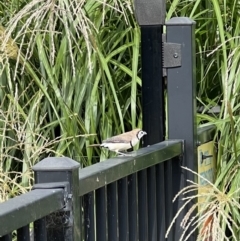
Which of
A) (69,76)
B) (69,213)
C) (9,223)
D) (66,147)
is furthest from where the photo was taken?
(69,76)

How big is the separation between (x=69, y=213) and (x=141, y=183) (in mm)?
704

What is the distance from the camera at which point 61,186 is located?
1.76 m

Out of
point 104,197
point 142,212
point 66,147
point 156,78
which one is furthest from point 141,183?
point 66,147

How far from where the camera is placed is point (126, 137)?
104 inches

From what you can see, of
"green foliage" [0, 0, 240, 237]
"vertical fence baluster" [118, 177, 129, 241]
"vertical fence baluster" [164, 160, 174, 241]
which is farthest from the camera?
"green foliage" [0, 0, 240, 237]

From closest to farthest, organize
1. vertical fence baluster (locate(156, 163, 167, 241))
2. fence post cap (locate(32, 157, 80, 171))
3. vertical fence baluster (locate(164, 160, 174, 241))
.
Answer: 1. fence post cap (locate(32, 157, 80, 171))
2. vertical fence baluster (locate(156, 163, 167, 241))
3. vertical fence baluster (locate(164, 160, 174, 241))

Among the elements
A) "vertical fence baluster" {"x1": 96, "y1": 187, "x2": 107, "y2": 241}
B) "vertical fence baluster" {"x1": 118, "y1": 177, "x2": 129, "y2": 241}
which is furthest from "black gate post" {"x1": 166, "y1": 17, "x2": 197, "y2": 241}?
"vertical fence baluster" {"x1": 96, "y1": 187, "x2": 107, "y2": 241}

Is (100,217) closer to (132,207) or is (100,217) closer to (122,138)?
(132,207)

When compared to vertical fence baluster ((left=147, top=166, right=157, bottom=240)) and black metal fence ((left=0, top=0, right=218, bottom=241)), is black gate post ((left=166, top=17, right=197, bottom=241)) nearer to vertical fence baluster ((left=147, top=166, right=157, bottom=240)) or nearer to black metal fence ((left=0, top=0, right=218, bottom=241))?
black metal fence ((left=0, top=0, right=218, bottom=241))

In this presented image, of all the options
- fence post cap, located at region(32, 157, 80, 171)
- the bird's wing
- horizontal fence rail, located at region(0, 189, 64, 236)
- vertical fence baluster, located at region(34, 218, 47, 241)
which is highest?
fence post cap, located at region(32, 157, 80, 171)

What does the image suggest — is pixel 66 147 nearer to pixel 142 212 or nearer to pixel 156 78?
pixel 156 78

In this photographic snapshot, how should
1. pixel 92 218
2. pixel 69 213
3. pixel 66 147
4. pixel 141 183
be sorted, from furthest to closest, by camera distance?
pixel 66 147 < pixel 141 183 < pixel 92 218 < pixel 69 213

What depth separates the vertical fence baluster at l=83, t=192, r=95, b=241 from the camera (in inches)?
79.3

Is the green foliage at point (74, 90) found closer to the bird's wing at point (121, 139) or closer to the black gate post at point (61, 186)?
the bird's wing at point (121, 139)
